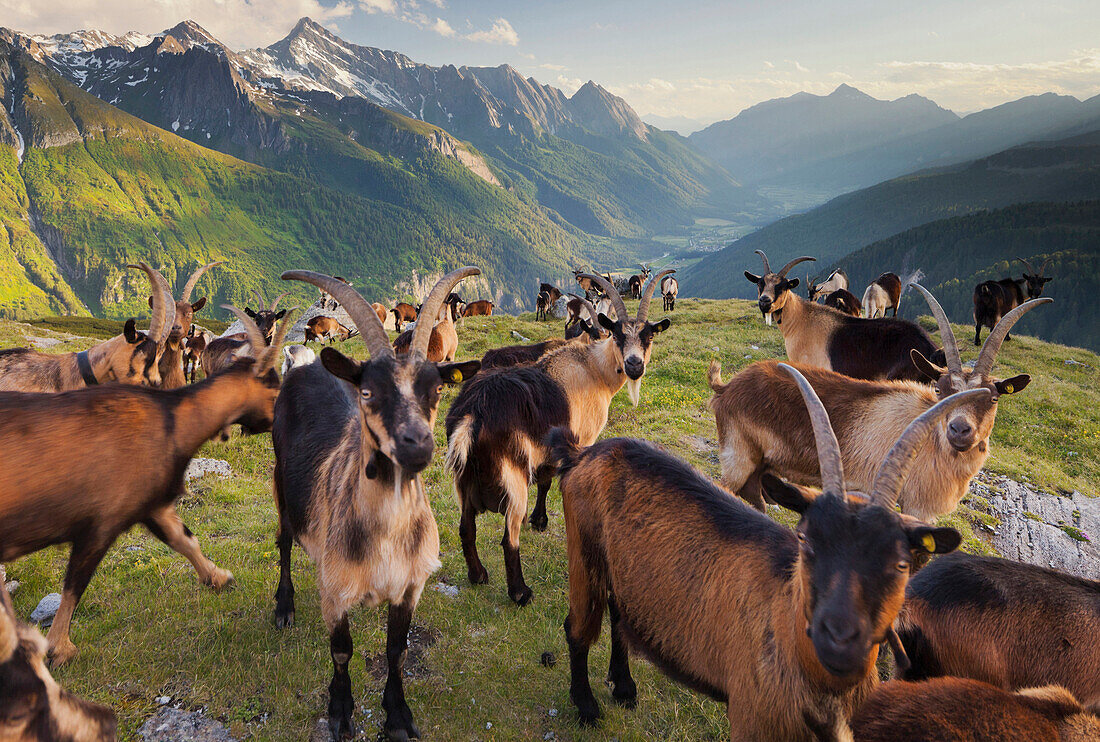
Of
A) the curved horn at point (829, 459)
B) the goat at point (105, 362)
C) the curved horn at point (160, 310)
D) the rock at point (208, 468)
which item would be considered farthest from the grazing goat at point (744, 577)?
the goat at point (105, 362)

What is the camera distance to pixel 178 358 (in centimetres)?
Answer: 1082

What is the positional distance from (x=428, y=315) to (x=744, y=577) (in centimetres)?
321

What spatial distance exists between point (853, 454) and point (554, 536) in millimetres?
4657

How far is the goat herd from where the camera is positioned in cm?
311

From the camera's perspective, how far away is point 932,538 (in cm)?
296

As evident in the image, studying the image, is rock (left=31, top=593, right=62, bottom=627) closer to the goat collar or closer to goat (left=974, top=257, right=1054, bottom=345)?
the goat collar

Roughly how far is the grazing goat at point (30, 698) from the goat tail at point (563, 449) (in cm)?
364

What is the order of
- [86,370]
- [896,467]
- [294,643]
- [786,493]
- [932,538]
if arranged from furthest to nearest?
[86,370] → [294,643] → [786,493] → [896,467] → [932,538]

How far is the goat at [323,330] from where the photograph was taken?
29141mm

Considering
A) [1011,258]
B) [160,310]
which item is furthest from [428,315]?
[1011,258]

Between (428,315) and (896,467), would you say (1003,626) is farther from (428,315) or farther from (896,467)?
(428,315)

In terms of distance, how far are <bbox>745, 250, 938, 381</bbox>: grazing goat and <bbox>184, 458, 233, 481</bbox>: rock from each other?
37.7ft

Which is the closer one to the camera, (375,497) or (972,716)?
(972,716)

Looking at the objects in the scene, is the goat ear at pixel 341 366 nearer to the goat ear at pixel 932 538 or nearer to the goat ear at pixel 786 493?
the goat ear at pixel 786 493
